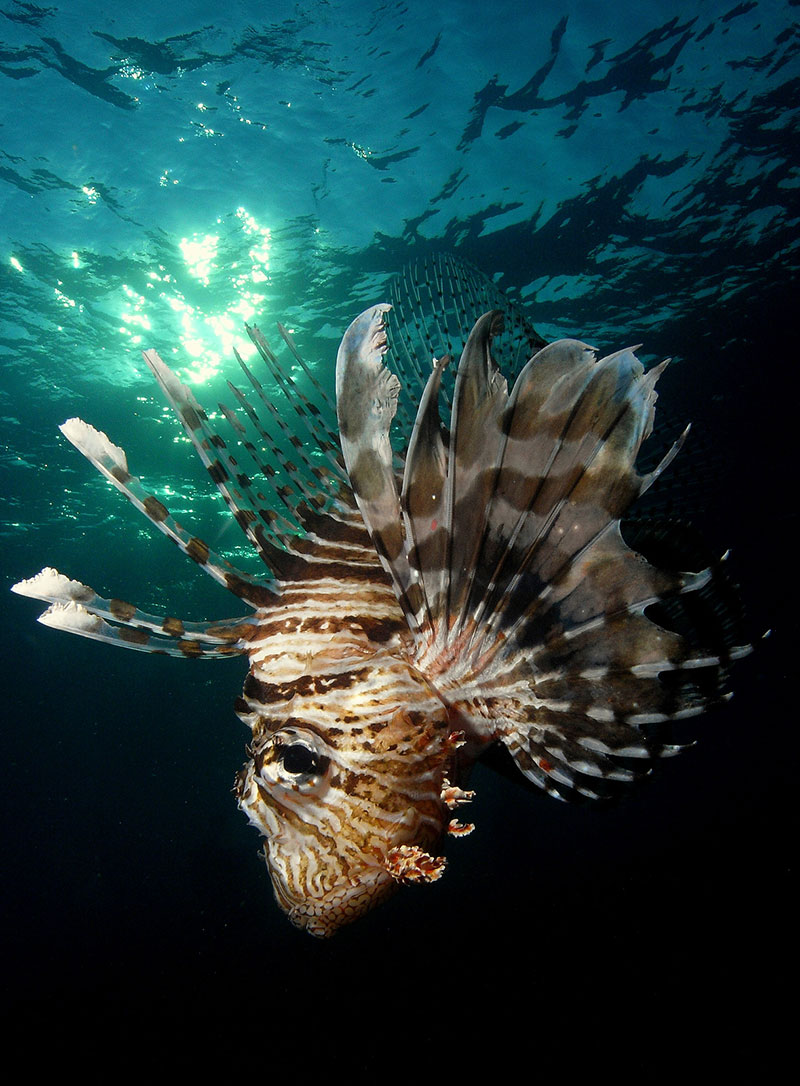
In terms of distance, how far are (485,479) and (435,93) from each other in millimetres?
9517

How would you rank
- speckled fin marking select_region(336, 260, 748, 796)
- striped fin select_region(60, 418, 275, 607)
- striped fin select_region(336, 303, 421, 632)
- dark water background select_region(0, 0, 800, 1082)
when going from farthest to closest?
1. dark water background select_region(0, 0, 800, 1082)
2. striped fin select_region(60, 418, 275, 607)
3. speckled fin marking select_region(336, 260, 748, 796)
4. striped fin select_region(336, 303, 421, 632)

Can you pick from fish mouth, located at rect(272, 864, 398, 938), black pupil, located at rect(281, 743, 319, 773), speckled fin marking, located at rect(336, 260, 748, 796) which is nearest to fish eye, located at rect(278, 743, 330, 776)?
black pupil, located at rect(281, 743, 319, 773)

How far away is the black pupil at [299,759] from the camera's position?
2.29m

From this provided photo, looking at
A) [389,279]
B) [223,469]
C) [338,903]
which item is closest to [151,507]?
[223,469]

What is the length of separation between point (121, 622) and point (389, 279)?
11.4m

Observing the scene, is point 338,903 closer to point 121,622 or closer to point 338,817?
point 338,817

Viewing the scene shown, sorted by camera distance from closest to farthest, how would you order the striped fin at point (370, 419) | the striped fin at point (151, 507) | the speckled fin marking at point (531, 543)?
the striped fin at point (370, 419) → the speckled fin marking at point (531, 543) → the striped fin at point (151, 507)

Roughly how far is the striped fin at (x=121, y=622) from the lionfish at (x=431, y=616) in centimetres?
1

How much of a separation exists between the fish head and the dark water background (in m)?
3.34

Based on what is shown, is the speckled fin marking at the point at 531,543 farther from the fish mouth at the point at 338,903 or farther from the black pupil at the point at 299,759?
the fish mouth at the point at 338,903

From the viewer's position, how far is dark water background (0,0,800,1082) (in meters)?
8.07

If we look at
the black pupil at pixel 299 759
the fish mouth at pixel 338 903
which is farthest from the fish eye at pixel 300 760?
the fish mouth at pixel 338 903

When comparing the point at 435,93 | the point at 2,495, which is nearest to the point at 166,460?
the point at 2,495

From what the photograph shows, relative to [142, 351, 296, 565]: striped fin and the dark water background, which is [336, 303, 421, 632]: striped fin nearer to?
[142, 351, 296, 565]: striped fin
